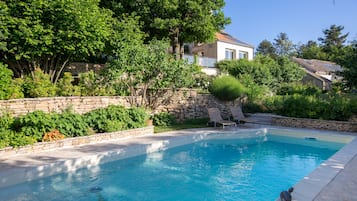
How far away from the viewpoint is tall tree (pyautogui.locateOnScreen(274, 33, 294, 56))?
234 ft

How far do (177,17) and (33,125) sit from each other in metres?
13.4

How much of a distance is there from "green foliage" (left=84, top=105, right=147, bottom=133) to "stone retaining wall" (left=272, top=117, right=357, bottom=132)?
24.6ft

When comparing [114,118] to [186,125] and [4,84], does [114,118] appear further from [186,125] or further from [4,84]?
[186,125]

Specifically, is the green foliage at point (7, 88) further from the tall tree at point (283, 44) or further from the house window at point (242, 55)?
the tall tree at point (283, 44)

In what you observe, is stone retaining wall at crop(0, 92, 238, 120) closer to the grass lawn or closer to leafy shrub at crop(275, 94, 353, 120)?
the grass lawn

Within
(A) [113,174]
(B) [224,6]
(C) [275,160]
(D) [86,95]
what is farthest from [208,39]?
(A) [113,174]

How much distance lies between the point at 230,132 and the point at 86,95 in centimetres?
667

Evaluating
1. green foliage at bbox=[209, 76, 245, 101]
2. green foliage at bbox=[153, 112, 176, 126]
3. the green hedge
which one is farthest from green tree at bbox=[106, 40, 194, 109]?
green foliage at bbox=[209, 76, 245, 101]

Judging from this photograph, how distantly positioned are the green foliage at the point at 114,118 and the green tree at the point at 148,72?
1.84 metres

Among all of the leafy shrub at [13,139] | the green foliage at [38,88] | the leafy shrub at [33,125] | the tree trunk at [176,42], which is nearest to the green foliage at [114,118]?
the leafy shrub at [33,125]

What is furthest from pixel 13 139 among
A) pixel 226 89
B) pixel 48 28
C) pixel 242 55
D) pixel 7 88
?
pixel 242 55

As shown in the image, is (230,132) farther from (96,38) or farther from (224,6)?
(224,6)

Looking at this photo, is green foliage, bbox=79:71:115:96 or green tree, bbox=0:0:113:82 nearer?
green tree, bbox=0:0:113:82

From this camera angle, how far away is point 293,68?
28.4 metres
